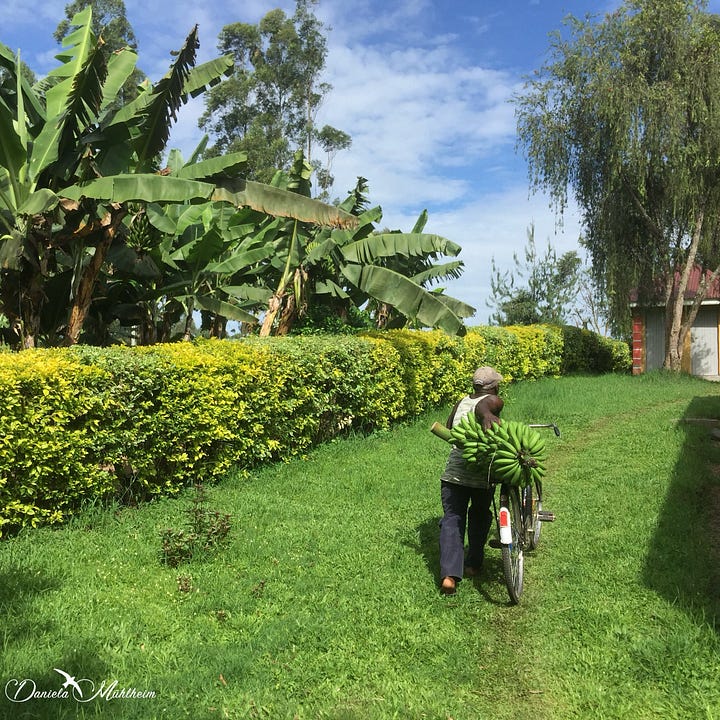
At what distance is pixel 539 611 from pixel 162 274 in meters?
9.34

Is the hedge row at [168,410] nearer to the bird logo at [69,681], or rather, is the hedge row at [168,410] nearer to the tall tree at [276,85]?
the bird logo at [69,681]

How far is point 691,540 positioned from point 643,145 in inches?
600

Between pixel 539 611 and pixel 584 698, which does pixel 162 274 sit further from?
pixel 584 698

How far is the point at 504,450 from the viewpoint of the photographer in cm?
462

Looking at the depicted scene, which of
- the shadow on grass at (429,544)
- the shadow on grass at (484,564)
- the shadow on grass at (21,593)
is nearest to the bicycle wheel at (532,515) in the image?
the shadow on grass at (484,564)

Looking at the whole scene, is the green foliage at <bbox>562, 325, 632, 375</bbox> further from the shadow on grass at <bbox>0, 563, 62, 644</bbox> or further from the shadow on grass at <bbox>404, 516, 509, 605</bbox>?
the shadow on grass at <bbox>0, 563, 62, 644</bbox>

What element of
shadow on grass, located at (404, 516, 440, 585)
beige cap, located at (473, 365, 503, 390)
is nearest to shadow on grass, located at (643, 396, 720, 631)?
shadow on grass, located at (404, 516, 440, 585)

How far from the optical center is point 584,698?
3498 millimetres

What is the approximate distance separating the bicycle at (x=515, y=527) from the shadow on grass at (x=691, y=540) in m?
0.92

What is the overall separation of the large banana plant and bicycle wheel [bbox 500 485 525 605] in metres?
5.64

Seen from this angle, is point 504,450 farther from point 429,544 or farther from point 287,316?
point 287,316

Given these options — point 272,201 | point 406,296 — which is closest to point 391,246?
point 406,296

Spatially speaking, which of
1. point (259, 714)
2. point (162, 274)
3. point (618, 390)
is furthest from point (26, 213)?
point (618, 390)

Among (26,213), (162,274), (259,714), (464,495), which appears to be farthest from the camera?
(162,274)
